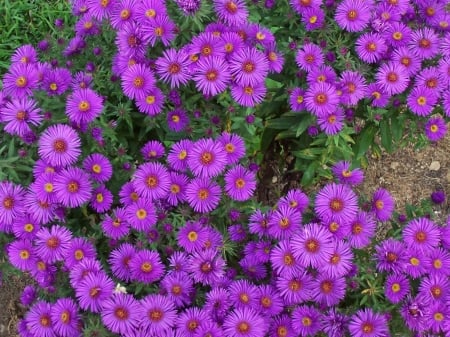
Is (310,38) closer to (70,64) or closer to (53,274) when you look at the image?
(70,64)

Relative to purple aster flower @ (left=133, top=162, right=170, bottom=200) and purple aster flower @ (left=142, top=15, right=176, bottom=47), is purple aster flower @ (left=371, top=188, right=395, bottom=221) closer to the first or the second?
purple aster flower @ (left=133, top=162, right=170, bottom=200)

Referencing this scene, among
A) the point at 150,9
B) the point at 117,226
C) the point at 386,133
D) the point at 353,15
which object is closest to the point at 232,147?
the point at 117,226

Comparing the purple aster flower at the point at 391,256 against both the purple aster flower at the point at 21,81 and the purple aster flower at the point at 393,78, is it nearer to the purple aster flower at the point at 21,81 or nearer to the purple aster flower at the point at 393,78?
the purple aster flower at the point at 393,78

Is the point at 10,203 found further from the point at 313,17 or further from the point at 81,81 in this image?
the point at 313,17

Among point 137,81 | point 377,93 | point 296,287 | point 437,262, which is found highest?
point 377,93

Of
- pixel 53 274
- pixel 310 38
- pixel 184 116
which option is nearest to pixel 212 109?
pixel 184 116
